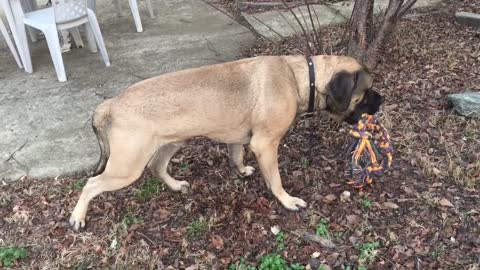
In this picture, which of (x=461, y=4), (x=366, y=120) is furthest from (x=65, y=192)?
(x=461, y=4)

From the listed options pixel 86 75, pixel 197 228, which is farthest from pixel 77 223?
pixel 86 75

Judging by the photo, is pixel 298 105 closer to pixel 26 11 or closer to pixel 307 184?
pixel 307 184

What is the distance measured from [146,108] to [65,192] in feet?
4.60

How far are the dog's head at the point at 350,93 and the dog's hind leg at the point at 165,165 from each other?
126cm

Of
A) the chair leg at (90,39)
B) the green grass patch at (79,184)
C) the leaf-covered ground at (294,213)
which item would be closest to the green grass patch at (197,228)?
the leaf-covered ground at (294,213)

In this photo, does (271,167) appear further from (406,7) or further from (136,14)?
(136,14)

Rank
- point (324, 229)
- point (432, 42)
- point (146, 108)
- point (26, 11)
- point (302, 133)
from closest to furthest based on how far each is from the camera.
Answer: point (146, 108), point (324, 229), point (302, 133), point (432, 42), point (26, 11)

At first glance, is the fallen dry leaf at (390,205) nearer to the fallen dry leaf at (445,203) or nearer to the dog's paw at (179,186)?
the fallen dry leaf at (445,203)

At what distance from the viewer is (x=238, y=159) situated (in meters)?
4.27

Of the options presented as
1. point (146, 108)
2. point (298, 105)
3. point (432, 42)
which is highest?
point (146, 108)

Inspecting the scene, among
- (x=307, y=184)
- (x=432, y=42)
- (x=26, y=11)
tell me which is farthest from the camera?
(x=26, y=11)

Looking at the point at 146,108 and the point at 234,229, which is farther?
the point at 234,229

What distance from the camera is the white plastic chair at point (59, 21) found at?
5824 millimetres

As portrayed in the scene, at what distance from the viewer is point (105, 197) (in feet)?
13.8
